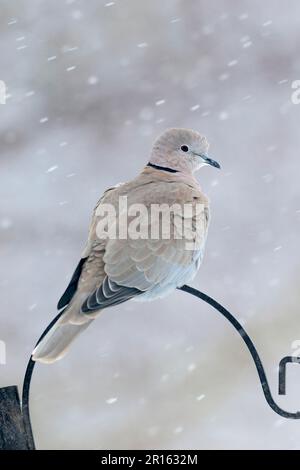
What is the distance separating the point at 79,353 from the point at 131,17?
2.20 m

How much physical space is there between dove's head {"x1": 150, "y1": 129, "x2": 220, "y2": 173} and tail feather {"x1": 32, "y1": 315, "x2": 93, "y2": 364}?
70cm

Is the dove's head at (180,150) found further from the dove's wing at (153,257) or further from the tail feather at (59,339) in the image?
the tail feather at (59,339)

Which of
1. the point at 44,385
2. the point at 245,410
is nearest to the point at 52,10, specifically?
the point at 44,385

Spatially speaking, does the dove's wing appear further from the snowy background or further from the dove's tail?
the snowy background

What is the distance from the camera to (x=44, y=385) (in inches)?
177

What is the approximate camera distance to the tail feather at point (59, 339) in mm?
1870

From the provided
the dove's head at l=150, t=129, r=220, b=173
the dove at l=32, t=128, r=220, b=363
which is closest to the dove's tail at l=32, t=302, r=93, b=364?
the dove at l=32, t=128, r=220, b=363

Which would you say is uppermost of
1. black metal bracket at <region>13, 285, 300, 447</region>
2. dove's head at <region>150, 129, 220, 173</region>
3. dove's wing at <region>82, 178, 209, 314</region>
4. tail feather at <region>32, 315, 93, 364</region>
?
dove's head at <region>150, 129, 220, 173</region>

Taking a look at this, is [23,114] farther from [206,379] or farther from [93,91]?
[206,379]

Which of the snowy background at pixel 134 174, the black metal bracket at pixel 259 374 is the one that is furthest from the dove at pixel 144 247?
the snowy background at pixel 134 174

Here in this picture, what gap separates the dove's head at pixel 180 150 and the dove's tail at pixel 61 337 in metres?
0.68

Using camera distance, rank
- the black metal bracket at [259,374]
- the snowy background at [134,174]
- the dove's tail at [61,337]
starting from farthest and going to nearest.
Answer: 1. the snowy background at [134,174]
2. the dove's tail at [61,337]
3. the black metal bracket at [259,374]

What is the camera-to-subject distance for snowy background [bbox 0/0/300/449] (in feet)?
14.5

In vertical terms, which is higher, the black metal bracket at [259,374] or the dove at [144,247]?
the dove at [144,247]
